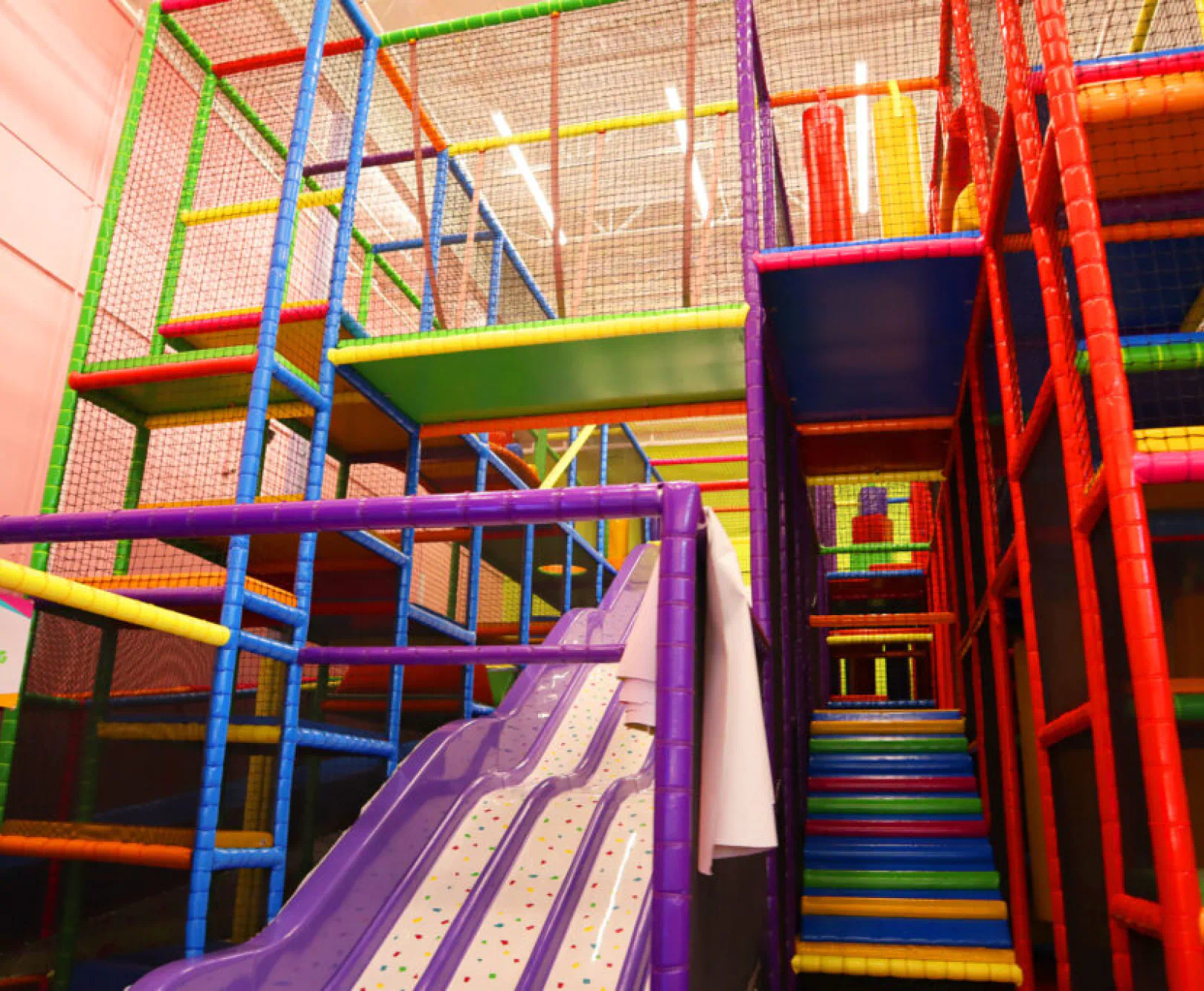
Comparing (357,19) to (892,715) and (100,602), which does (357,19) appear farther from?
(892,715)

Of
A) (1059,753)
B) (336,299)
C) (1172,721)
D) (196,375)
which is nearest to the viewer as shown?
(1172,721)

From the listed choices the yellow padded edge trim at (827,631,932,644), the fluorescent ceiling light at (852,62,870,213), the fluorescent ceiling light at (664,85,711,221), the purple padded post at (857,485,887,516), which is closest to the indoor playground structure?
the yellow padded edge trim at (827,631,932,644)

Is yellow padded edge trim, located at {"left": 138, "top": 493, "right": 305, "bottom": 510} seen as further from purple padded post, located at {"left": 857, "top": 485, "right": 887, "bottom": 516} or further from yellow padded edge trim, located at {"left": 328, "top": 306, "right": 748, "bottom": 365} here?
purple padded post, located at {"left": 857, "top": 485, "right": 887, "bottom": 516}

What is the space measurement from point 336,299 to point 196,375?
1.97 feet

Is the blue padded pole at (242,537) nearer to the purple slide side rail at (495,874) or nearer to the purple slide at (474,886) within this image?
the purple slide at (474,886)

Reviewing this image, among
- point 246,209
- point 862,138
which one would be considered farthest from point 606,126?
point 862,138

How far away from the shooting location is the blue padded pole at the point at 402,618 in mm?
3617

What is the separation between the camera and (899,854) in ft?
11.7

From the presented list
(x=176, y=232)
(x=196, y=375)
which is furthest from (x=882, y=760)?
(x=176, y=232)

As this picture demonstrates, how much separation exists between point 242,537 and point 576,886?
4.80 ft

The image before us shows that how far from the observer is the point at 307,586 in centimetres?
313

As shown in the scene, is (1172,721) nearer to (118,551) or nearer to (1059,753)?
(1059,753)

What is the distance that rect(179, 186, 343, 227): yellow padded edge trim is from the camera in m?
3.97

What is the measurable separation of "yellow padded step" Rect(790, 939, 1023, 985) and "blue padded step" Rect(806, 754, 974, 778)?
1.05 meters
